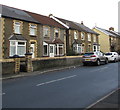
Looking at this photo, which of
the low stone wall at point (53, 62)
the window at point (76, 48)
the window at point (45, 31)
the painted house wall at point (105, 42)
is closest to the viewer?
the low stone wall at point (53, 62)

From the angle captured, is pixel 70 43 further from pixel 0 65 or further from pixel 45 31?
pixel 0 65

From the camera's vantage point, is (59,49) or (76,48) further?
(76,48)

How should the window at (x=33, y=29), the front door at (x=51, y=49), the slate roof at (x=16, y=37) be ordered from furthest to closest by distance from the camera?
the front door at (x=51, y=49) < the window at (x=33, y=29) < the slate roof at (x=16, y=37)

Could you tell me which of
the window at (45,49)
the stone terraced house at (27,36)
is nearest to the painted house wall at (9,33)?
the stone terraced house at (27,36)

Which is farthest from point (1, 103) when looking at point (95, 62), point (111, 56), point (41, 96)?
point (111, 56)

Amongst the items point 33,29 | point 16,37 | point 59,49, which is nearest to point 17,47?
point 16,37

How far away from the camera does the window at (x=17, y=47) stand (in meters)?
21.0

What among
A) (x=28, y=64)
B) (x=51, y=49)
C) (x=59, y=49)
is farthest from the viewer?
(x=59, y=49)

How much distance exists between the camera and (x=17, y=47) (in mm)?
21438

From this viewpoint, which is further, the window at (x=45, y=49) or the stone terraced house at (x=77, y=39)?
→ the stone terraced house at (x=77, y=39)

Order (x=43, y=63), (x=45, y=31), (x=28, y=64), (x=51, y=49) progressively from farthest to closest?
(x=51, y=49) → (x=45, y=31) → (x=43, y=63) → (x=28, y=64)

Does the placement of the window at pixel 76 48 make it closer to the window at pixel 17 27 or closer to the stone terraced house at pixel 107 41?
the window at pixel 17 27

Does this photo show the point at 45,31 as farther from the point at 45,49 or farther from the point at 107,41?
the point at 107,41

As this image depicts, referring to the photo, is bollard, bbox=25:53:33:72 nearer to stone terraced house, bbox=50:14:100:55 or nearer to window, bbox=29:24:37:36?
window, bbox=29:24:37:36
